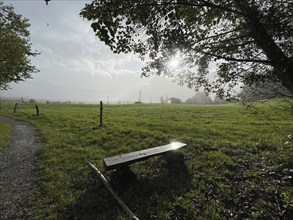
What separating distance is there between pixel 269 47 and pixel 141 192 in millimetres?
4725

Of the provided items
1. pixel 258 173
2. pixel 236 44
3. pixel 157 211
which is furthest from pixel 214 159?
pixel 236 44

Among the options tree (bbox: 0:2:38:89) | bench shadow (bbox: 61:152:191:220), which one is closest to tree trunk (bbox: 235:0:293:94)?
bench shadow (bbox: 61:152:191:220)

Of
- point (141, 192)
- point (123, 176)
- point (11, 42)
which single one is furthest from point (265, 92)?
point (11, 42)

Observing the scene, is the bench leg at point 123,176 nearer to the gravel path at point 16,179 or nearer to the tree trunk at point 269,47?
the gravel path at point 16,179

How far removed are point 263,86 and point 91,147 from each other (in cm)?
828

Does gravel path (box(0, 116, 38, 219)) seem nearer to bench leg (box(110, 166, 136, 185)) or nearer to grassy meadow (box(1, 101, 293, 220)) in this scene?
grassy meadow (box(1, 101, 293, 220))

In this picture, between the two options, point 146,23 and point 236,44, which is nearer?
point 146,23

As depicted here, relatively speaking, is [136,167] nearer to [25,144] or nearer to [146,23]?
[146,23]

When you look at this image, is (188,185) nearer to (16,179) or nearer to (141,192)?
(141,192)

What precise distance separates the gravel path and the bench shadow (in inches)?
56.4

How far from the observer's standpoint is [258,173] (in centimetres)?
645

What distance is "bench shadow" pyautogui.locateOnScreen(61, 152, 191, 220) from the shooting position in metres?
4.99

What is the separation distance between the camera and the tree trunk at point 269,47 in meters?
3.68

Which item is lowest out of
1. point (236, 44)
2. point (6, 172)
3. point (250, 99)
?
point (6, 172)
